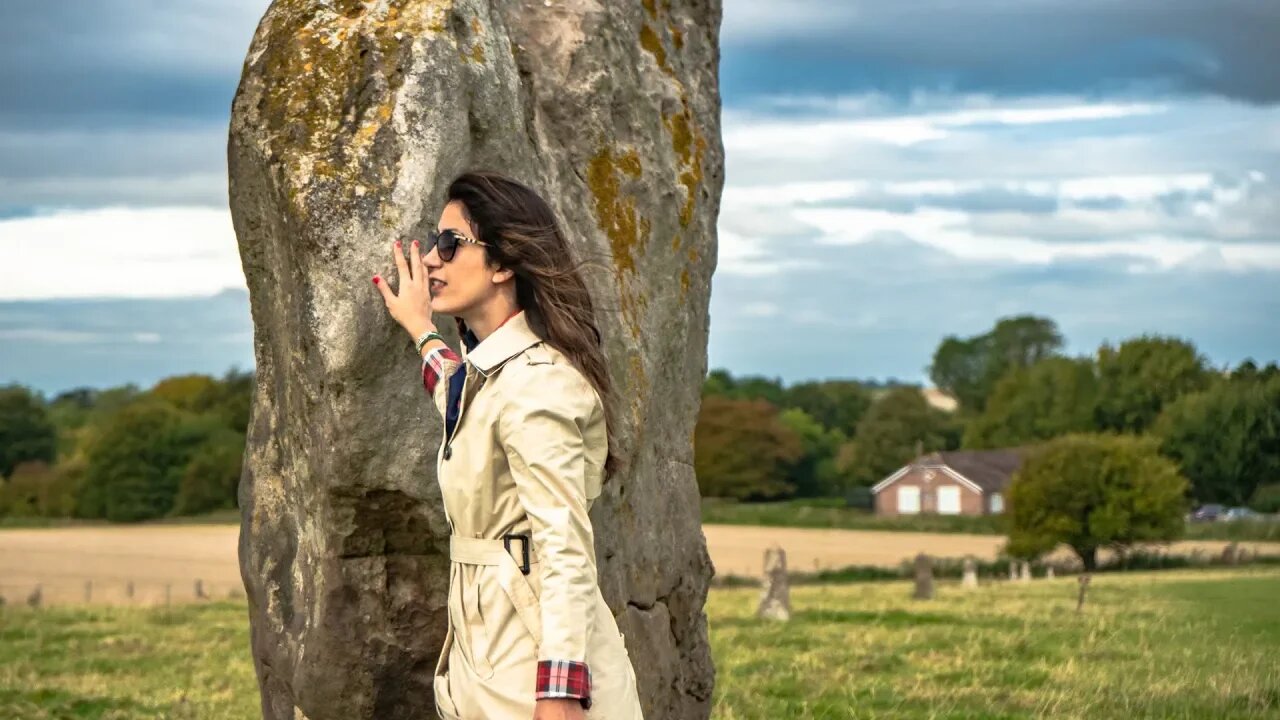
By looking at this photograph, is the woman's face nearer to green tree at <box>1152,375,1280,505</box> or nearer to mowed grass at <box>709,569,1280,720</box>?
mowed grass at <box>709,569,1280,720</box>

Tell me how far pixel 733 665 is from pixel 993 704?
3.57 m

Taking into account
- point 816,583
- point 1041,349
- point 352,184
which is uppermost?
point 1041,349

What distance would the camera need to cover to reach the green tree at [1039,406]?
72.9 metres

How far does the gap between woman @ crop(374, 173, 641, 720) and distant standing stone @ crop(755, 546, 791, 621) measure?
17.2 m

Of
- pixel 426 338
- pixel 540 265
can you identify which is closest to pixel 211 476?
pixel 426 338

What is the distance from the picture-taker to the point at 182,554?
5109cm

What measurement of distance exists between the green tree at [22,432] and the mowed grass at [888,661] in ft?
162

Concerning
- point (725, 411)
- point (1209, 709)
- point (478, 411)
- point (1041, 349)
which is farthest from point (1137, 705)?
point (1041, 349)

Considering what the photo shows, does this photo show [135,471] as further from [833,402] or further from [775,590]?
[775,590]

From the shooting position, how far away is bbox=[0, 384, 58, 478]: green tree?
235 ft

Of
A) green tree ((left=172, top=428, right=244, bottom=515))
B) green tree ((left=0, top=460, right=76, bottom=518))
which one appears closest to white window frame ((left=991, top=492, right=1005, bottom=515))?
green tree ((left=172, top=428, right=244, bottom=515))

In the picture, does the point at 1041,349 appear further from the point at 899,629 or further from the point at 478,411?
→ the point at 478,411

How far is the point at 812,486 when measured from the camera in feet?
273

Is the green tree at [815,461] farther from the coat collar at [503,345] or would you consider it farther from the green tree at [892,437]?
the coat collar at [503,345]
